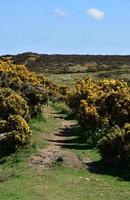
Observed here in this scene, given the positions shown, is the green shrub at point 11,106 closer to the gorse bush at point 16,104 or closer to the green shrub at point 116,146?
the gorse bush at point 16,104

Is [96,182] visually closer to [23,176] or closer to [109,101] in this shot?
[23,176]

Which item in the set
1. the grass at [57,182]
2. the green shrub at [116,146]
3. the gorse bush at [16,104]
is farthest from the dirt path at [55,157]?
the gorse bush at [16,104]

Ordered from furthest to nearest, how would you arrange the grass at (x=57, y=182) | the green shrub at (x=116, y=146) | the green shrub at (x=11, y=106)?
the green shrub at (x=11, y=106)
the green shrub at (x=116, y=146)
the grass at (x=57, y=182)

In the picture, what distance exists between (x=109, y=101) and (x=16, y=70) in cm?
1388

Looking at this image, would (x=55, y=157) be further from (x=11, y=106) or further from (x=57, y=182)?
(x=11, y=106)

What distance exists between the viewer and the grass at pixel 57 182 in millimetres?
20359

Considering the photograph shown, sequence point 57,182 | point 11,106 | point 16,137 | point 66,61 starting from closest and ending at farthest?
1. point 57,182
2. point 16,137
3. point 11,106
4. point 66,61

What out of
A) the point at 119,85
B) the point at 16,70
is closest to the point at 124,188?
the point at 119,85

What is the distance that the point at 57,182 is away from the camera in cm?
2216

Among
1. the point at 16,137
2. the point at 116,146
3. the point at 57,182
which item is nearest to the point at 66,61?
the point at 16,137

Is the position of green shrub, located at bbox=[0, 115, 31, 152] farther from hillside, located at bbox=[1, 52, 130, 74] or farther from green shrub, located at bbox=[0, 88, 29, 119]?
hillside, located at bbox=[1, 52, 130, 74]

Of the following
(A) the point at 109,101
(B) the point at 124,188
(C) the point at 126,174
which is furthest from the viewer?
(A) the point at 109,101

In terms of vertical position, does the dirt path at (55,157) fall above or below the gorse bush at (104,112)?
below

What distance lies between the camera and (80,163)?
2525cm
